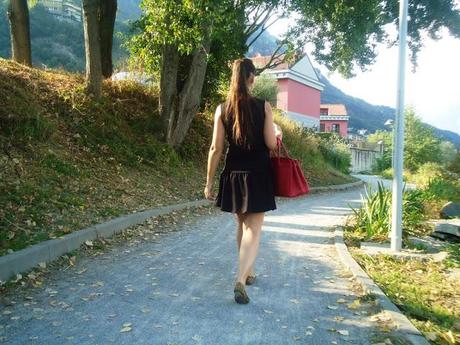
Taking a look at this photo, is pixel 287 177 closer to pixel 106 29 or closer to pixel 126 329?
pixel 126 329

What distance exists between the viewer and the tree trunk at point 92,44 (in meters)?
9.99

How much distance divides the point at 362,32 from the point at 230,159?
1069 centimetres

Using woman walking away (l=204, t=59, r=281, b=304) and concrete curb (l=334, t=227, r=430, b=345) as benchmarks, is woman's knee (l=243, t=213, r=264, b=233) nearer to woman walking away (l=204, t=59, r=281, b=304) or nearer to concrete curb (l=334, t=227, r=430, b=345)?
woman walking away (l=204, t=59, r=281, b=304)

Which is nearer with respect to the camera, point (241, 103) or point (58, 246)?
point (241, 103)

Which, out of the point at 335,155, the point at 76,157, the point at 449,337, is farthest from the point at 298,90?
the point at 449,337

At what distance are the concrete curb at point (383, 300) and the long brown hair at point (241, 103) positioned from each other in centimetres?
183

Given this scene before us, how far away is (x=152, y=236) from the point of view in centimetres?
697

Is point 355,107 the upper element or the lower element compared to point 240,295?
upper

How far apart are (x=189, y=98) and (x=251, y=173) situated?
26.9 ft

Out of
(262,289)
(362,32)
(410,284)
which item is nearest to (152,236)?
(262,289)

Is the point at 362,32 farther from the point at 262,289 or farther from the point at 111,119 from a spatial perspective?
the point at 262,289

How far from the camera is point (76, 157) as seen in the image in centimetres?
884

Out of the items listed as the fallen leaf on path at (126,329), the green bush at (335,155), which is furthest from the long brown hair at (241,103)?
the green bush at (335,155)

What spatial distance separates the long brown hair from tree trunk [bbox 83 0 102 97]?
7.10 metres
